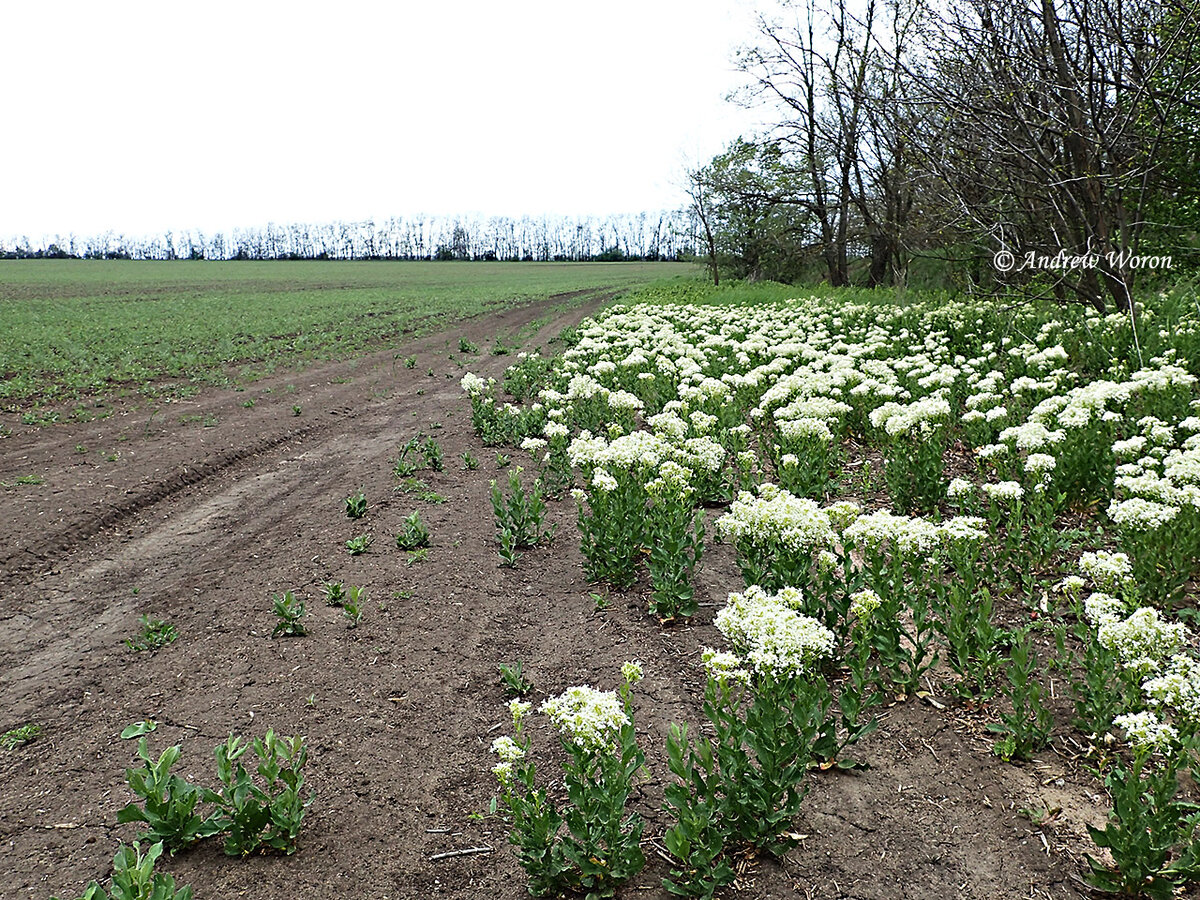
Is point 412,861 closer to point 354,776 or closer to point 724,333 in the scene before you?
point 354,776

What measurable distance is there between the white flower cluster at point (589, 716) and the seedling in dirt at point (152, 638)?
3.38m

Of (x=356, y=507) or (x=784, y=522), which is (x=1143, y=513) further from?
(x=356, y=507)

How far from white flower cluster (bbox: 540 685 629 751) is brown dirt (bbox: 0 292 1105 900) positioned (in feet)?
2.05

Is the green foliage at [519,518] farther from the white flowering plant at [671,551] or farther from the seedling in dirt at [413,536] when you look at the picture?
the white flowering plant at [671,551]

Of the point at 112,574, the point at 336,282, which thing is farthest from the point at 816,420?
the point at 336,282

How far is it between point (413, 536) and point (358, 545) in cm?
45

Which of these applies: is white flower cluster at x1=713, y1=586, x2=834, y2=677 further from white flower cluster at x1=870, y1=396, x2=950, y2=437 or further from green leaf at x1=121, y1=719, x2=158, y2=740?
white flower cluster at x1=870, y1=396, x2=950, y2=437

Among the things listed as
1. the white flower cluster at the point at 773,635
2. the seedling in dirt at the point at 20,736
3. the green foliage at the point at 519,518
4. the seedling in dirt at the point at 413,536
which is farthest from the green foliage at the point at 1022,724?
the seedling in dirt at the point at 20,736

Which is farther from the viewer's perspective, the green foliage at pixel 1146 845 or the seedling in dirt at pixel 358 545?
the seedling in dirt at pixel 358 545

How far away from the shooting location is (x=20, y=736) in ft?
12.6

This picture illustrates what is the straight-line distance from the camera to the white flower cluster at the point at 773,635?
287 cm

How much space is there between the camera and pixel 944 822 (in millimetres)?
2938

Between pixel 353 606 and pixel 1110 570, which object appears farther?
pixel 353 606

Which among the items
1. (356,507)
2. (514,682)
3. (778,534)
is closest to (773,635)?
(778,534)
